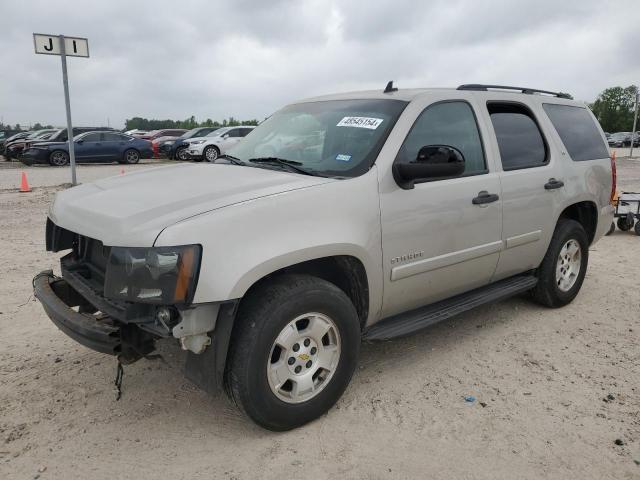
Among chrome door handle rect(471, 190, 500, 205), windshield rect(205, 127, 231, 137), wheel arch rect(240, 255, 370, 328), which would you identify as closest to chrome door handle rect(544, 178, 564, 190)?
chrome door handle rect(471, 190, 500, 205)

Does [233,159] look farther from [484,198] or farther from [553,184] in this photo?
[553,184]

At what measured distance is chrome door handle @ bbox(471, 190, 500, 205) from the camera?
3682 millimetres

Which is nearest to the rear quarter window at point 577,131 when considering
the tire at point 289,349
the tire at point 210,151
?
the tire at point 289,349

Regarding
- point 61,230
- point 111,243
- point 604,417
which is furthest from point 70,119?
point 604,417

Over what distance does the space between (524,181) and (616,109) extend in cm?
7580

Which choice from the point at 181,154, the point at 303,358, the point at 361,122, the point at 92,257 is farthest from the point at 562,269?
the point at 181,154

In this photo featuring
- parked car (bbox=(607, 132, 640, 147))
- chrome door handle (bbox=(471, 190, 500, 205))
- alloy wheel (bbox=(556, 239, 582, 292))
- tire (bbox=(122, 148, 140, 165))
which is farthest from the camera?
parked car (bbox=(607, 132, 640, 147))

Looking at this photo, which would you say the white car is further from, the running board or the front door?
the front door

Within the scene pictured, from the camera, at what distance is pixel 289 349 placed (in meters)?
2.81

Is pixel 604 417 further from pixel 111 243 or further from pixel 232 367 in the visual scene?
pixel 111 243

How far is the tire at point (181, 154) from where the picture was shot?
22.9m

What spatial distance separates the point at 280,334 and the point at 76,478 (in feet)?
3.89

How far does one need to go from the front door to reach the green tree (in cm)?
7367

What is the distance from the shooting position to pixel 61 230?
3443 millimetres
